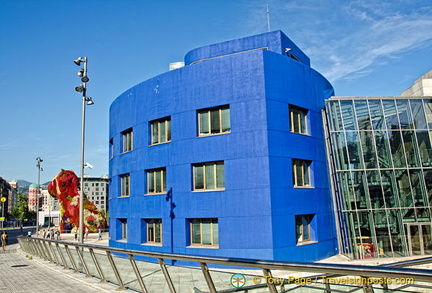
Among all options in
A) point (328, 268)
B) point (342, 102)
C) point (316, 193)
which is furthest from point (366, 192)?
point (328, 268)

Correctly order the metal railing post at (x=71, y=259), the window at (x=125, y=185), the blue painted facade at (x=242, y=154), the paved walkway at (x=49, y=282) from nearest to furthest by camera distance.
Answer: the paved walkway at (x=49, y=282) → the metal railing post at (x=71, y=259) → the blue painted facade at (x=242, y=154) → the window at (x=125, y=185)

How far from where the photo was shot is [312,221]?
67.5 ft

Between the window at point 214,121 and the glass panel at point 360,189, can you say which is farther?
the glass panel at point 360,189

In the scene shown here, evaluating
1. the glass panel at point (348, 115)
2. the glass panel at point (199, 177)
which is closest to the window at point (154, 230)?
the glass panel at point (199, 177)

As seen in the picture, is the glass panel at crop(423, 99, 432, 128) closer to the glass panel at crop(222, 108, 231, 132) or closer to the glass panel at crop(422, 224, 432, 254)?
the glass panel at crop(422, 224, 432, 254)

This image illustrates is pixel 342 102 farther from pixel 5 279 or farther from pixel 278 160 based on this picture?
pixel 5 279

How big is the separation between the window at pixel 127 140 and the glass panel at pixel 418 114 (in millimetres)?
19316

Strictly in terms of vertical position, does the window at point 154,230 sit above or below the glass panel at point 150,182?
below

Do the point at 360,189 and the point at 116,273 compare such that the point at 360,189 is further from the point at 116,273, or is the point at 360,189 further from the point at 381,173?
the point at 116,273

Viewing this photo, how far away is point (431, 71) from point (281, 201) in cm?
2159

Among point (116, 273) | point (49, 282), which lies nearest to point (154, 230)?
point (49, 282)

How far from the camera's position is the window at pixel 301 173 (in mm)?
20097

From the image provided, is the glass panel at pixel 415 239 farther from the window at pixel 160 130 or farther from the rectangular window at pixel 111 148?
the rectangular window at pixel 111 148

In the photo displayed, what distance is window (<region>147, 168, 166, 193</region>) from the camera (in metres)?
21.6
